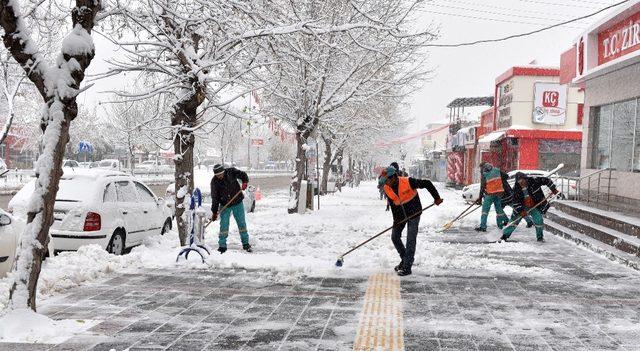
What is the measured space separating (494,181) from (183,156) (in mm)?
7453

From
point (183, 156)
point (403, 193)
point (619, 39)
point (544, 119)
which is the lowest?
point (403, 193)

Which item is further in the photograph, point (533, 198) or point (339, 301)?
point (533, 198)

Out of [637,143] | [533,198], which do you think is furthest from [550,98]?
[533,198]

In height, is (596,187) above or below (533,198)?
above

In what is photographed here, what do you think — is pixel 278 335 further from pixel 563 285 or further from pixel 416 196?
pixel 563 285

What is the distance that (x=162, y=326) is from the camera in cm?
509

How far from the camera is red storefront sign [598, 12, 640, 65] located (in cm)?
1212

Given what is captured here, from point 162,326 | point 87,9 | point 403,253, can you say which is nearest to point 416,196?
point 403,253

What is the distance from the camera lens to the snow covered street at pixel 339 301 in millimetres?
4785

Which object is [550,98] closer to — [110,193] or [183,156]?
[183,156]

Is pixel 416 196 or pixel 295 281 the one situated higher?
pixel 416 196

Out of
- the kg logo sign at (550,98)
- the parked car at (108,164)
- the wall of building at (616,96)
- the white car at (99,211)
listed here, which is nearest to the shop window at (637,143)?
the wall of building at (616,96)

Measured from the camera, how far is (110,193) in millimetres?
9289

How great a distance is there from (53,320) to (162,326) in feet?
3.29
